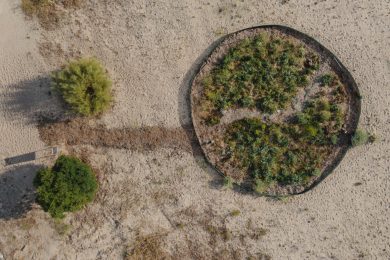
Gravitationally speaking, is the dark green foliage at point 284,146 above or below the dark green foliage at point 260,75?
below

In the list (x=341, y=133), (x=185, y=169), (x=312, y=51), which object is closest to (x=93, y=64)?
(x=185, y=169)

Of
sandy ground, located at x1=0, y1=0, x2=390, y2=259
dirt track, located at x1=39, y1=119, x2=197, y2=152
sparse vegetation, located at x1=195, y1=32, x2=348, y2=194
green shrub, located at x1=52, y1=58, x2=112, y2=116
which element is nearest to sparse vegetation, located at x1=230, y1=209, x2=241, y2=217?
sandy ground, located at x1=0, y1=0, x2=390, y2=259

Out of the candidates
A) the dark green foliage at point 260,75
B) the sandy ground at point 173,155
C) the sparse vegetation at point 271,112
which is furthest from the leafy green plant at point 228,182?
the dark green foliage at point 260,75

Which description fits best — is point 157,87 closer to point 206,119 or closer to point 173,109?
point 173,109

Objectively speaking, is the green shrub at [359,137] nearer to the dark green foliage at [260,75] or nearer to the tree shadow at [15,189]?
the dark green foliage at [260,75]

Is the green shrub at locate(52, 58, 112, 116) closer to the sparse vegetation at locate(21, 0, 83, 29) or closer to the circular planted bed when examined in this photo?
the sparse vegetation at locate(21, 0, 83, 29)

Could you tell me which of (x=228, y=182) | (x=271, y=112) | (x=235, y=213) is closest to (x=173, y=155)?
(x=228, y=182)

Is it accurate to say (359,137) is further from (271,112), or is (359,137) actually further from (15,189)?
(15,189)
